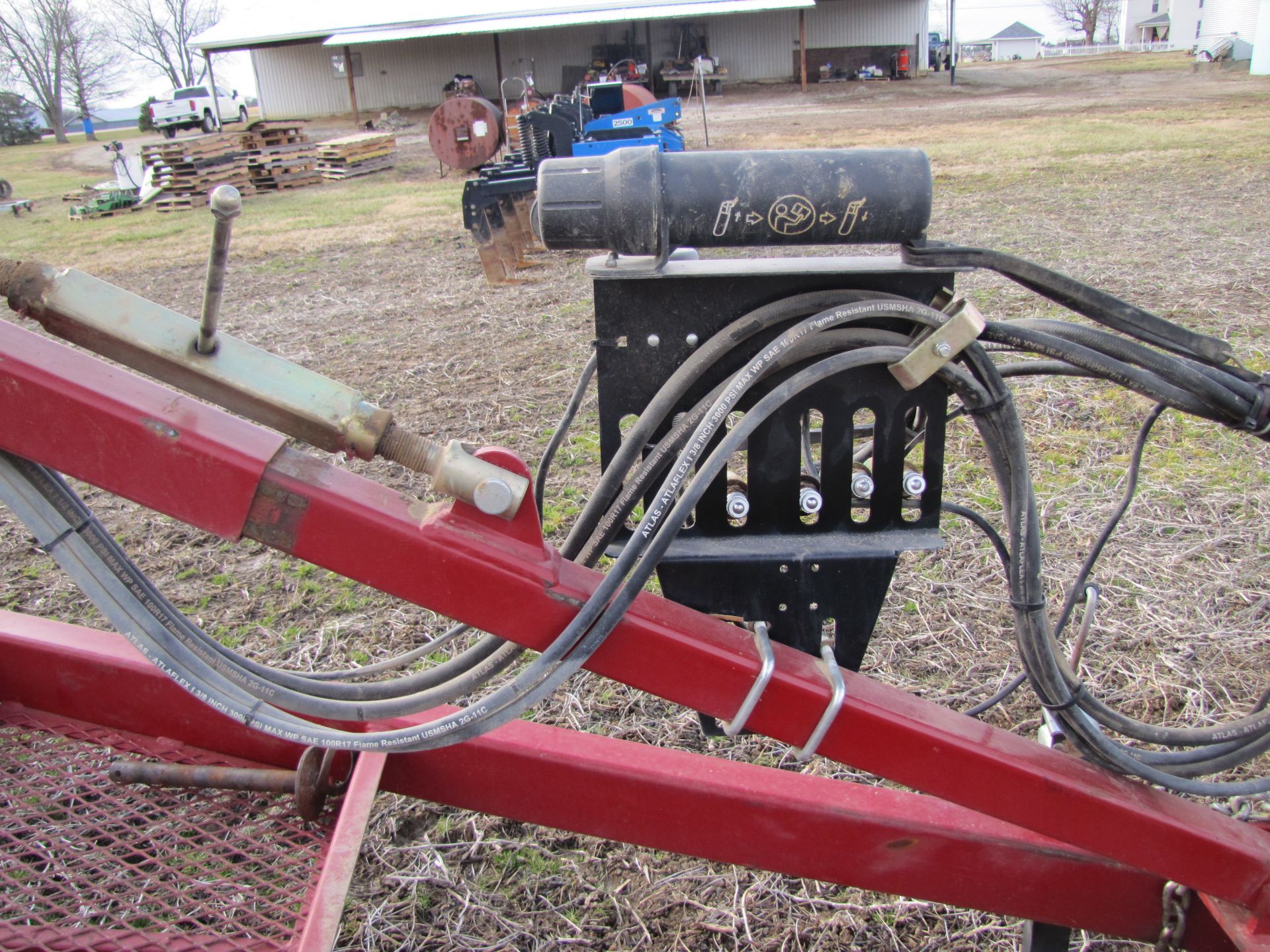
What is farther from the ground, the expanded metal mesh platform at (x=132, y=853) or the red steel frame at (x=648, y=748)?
the red steel frame at (x=648, y=748)

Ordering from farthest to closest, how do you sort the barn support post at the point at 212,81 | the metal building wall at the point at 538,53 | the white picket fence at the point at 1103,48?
→ the white picket fence at the point at 1103,48, the metal building wall at the point at 538,53, the barn support post at the point at 212,81

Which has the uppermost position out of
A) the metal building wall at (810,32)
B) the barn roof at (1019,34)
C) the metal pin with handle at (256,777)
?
the barn roof at (1019,34)

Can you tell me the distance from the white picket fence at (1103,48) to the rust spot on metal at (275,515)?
6020 centimetres

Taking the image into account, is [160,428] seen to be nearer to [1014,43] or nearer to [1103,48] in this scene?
[1103,48]

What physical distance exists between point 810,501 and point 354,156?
52.2 ft

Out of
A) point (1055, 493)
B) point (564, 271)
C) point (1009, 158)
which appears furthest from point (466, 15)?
point (1055, 493)

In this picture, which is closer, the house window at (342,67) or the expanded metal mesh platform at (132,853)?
the expanded metal mesh platform at (132,853)

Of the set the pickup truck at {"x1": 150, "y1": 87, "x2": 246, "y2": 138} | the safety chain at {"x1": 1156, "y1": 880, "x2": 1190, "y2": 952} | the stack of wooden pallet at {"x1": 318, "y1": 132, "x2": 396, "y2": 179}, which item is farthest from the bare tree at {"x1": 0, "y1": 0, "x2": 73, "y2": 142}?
the safety chain at {"x1": 1156, "y1": 880, "x2": 1190, "y2": 952}

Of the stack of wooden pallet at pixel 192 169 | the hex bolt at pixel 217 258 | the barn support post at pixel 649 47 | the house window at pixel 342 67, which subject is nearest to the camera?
the hex bolt at pixel 217 258

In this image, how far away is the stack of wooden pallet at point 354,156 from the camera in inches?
599

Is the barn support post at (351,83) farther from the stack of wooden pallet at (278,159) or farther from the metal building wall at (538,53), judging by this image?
the stack of wooden pallet at (278,159)

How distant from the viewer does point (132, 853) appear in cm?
169

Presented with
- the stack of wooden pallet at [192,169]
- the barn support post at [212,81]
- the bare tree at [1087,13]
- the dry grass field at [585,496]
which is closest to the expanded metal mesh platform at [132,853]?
the dry grass field at [585,496]

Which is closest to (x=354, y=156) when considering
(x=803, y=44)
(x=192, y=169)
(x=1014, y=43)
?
(x=192, y=169)
